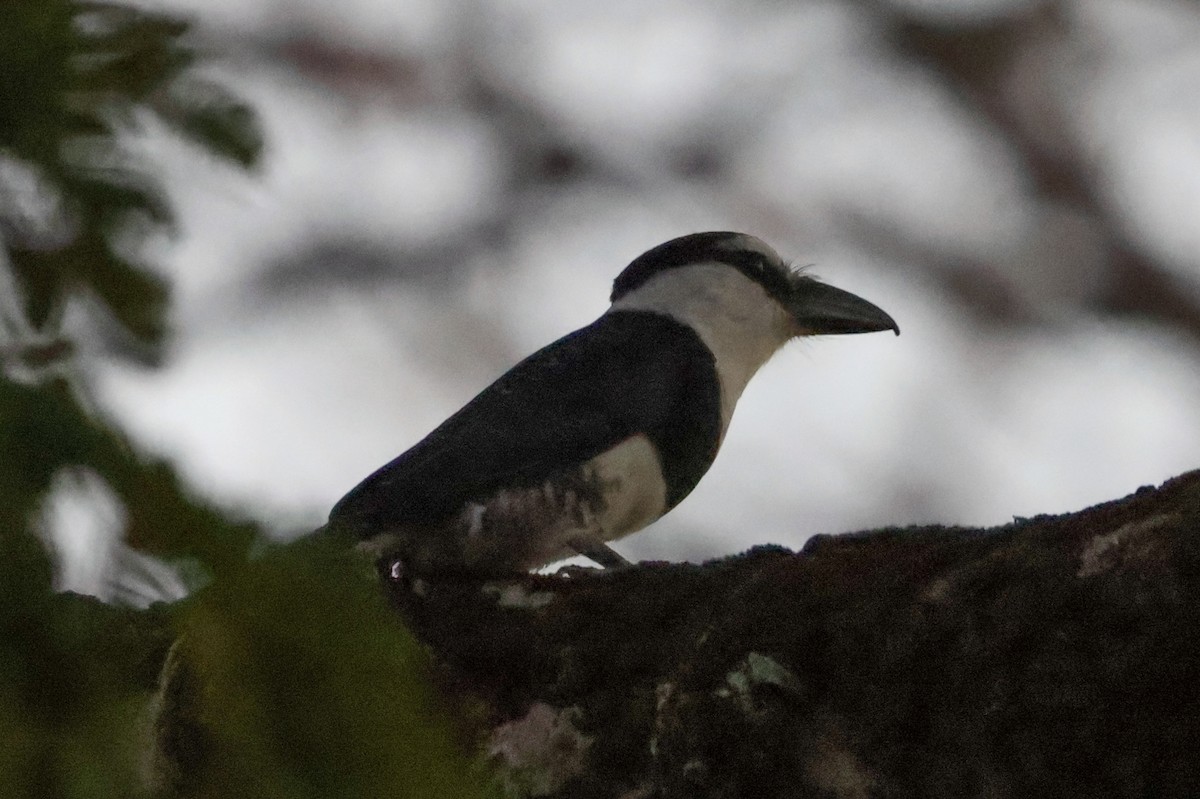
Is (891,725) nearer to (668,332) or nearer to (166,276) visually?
(166,276)

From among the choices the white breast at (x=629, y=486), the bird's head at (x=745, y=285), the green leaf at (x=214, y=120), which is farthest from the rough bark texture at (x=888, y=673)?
the bird's head at (x=745, y=285)

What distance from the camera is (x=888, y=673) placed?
8.58 ft

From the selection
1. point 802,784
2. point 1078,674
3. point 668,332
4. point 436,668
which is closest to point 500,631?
point 436,668

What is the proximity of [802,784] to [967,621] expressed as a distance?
39 centimetres

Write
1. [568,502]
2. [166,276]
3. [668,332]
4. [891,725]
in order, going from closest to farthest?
1. [166,276]
2. [891,725]
3. [568,502]
4. [668,332]

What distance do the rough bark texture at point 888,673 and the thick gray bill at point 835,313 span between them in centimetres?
229

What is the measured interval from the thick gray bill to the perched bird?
2 centimetres

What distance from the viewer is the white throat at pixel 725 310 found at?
5.15 meters

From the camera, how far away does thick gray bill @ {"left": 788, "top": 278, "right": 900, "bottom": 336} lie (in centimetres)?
540

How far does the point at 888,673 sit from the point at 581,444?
1.71 m

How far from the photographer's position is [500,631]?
324 centimetres

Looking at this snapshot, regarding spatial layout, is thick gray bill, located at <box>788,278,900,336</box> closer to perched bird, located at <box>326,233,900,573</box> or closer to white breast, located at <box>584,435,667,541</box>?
perched bird, located at <box>326,233,900,573</box>

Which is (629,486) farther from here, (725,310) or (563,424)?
(725,310)

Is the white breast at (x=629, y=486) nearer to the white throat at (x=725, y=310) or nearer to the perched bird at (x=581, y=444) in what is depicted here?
the perched bird at (x=581, y=444)
